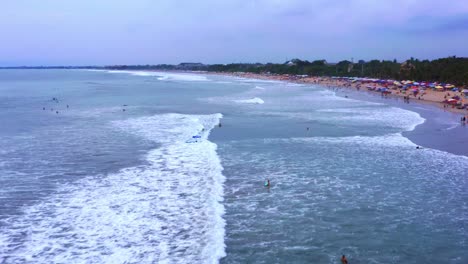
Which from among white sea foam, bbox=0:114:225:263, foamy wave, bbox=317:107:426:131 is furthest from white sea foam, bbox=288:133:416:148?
white sea foam, bbox=0:114:225:263

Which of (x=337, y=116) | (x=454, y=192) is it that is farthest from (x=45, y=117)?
(x=454, y=192)

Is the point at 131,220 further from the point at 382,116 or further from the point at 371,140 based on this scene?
the point at 382,116

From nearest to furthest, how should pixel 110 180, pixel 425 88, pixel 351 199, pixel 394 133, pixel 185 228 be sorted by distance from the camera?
1. pixel 185 228
2. pixel 351 199
3. pixel 110 180
4. pixel 394 133
5. pixel 425 88

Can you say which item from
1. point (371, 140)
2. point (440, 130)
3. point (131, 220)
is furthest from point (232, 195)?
point (440, 130)

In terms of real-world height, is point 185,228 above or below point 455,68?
below

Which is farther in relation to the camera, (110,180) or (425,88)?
(425,88)

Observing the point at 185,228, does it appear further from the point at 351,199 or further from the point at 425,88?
the point at 425,88

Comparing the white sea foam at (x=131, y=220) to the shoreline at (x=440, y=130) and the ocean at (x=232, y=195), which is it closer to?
the ocean at (x=232, y=195)
